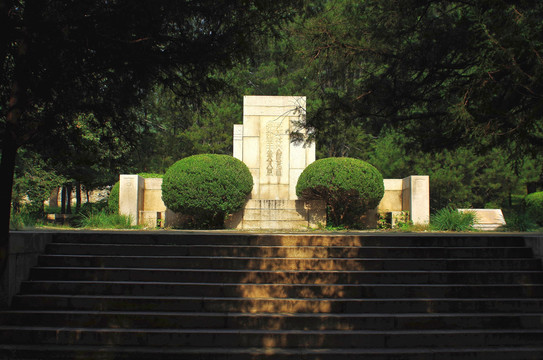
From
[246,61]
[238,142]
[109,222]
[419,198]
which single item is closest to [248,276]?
[246,61]

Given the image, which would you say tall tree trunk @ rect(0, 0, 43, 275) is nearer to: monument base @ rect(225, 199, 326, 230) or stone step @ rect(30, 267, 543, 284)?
stone step @ rect(30, 267, 543, 284)

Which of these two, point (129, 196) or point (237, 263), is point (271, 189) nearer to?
point (129, 196)

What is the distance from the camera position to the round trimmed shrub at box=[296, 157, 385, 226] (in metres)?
12.9

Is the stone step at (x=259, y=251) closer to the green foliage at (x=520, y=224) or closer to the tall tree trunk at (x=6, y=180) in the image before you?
the tall tree trunk at (x=6, y=180)

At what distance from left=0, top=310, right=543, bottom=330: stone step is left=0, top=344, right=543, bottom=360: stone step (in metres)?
0.43

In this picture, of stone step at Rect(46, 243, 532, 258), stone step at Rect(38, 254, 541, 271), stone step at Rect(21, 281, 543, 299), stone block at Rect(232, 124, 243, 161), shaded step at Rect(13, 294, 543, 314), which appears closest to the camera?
shaded step at Rect(13, 294, 543, 314)

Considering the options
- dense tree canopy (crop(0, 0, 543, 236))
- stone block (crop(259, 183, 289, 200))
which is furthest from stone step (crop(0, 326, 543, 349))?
stone block (crop(259, 183, 289, 200))

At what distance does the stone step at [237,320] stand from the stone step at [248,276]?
2.54ft

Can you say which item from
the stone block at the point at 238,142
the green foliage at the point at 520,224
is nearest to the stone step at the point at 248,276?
the green foliage at the point at 520,224

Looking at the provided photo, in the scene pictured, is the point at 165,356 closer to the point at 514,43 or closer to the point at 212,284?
the point at 212,284

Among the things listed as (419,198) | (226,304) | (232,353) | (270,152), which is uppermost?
(270,152)

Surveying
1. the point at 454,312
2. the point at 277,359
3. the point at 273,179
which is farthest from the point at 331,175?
the point at 277,359

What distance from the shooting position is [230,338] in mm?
5535

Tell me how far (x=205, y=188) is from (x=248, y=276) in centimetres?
637
